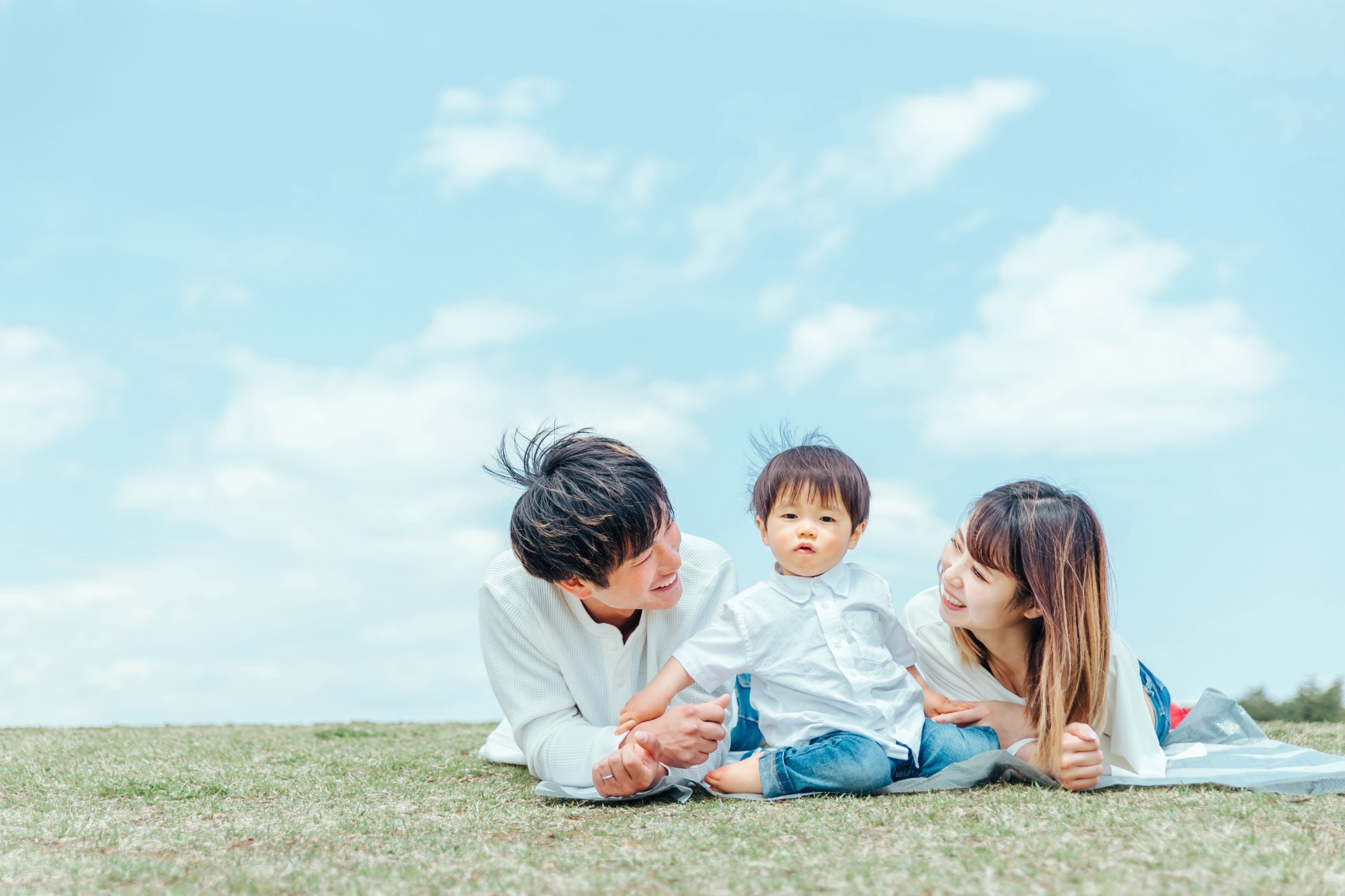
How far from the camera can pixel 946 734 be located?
365cm

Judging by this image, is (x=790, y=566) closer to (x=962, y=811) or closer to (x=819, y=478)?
(x=819, y=478)

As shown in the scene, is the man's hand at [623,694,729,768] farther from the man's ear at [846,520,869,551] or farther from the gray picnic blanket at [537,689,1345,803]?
the man's ear at [846,520,869,551]

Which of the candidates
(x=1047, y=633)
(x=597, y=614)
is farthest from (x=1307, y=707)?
(x=597, y=614)

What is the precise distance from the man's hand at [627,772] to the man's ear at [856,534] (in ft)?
3.15

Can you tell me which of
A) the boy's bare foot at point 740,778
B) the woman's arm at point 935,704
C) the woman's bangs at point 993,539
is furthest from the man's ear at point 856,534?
the boy's bare foot at point 740,778

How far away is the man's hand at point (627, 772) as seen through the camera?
3.20 metres

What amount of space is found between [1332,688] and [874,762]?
179 inches

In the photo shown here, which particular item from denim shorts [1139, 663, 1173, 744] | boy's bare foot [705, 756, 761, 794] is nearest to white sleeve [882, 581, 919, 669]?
boy's bare foot [705, 756, 761, 794]

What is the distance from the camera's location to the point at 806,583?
3.59 meters

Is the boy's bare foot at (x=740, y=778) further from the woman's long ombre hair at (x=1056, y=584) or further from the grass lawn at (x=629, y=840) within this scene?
the woman's long ombre hair at (x=1056, y=584)

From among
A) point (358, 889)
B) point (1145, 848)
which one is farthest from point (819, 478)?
point (358, 889)

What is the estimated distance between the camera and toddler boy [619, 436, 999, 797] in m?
3.45

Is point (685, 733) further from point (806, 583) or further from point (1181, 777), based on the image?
point (1181, 777)

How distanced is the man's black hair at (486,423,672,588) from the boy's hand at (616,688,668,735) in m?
0.37
